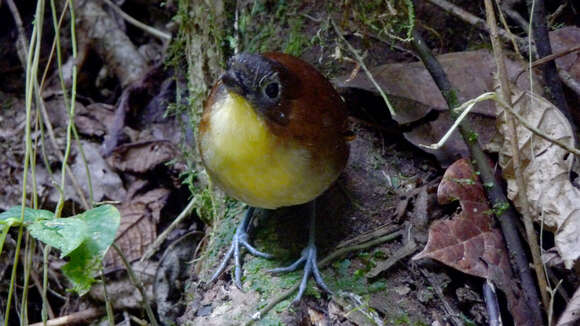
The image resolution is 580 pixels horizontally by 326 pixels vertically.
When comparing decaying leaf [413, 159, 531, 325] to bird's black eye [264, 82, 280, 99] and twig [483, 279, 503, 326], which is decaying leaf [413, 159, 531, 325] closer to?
twig [483, 279, 503, 326]

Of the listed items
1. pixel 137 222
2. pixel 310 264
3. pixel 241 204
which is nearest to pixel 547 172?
pixel 310 264

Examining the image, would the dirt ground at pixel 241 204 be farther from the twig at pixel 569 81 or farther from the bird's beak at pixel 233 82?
the bird's beak at pixel 233 82

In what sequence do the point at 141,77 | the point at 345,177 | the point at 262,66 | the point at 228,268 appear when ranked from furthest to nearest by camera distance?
the point at 141,77 < the point at 345,177 < the point at 228,268 < the point at 262,66

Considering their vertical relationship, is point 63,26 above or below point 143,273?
above

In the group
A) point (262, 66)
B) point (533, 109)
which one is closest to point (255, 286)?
point (262, 66)

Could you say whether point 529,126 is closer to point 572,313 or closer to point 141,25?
point 572,313

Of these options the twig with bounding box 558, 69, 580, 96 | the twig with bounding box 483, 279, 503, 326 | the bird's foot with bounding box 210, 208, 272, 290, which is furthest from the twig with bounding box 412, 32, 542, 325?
the bird's foot with bounding box 210, 208, 272, 290

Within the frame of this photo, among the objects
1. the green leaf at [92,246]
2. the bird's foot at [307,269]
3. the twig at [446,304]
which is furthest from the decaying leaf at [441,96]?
the green leaf at [92,246]

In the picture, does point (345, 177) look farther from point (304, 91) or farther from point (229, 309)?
point (229, 309)
